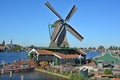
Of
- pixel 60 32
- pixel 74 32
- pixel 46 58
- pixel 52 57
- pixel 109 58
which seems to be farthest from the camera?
pixel 74 32

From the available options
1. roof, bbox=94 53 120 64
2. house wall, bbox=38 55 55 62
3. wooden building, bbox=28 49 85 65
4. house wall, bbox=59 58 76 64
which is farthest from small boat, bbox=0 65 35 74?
roof, bbox=94 53 120 64

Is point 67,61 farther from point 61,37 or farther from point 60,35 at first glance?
point 60,35

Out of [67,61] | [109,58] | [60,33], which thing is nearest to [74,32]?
[60,33]

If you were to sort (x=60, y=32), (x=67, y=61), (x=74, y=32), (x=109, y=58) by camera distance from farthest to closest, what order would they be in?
(x=74, y=32), (x=60, y=32), (x=67, y=61), (x=109, y=58)

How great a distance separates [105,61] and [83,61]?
15.3 metres

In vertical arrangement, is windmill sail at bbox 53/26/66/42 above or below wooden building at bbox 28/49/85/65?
above

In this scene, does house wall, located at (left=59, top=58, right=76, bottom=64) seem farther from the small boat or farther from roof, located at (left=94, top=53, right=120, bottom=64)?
roof, located at (left=94, top=53, right=120, bottom=64)

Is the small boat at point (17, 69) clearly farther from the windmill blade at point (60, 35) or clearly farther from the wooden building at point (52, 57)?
the windmill blade at point (60, 35)

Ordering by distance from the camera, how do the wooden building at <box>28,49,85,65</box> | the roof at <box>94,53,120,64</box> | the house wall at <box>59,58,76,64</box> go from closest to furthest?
the roof at <box>94,53,120,64</box>
the wooden building at <box>28,49,85,65</box>
the house wall at <box>59,58,76,64</box>

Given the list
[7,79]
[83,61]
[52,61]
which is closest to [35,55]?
[52,61]

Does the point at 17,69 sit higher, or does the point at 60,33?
the point at 60,33

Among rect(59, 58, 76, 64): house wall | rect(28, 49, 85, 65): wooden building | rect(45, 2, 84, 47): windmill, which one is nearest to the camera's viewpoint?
rect(28, 49, 85, 65): wooden building

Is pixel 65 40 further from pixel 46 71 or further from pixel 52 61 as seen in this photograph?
pixel 46 71

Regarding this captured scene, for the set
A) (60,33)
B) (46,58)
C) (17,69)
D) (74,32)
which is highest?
(74,32)
